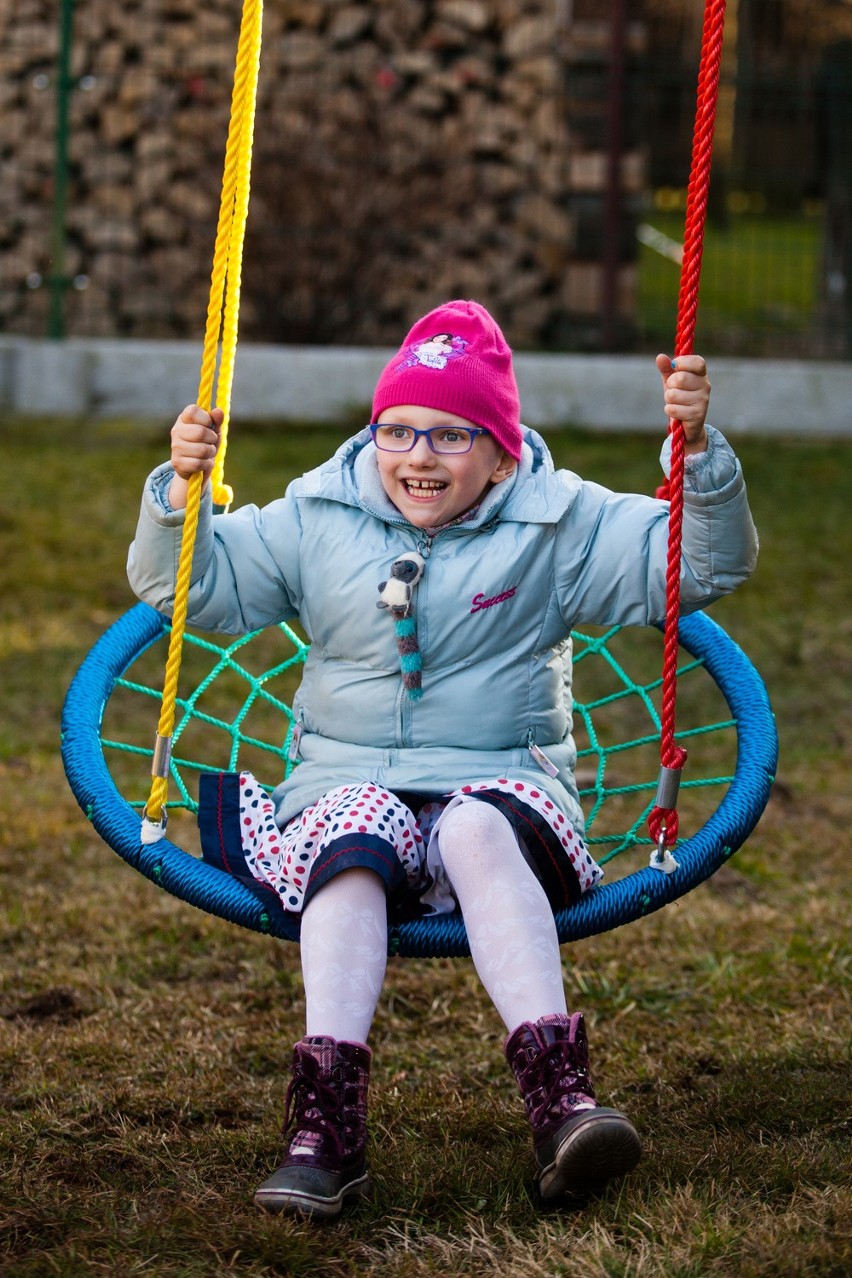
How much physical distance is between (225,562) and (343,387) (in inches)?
209

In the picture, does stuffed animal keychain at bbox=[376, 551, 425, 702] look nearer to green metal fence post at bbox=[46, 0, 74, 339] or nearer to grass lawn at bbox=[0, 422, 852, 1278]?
grass lawn at bbox=[0, 422, 852, 1278]

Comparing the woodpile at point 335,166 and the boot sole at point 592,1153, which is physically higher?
the woodpile at point 335,166

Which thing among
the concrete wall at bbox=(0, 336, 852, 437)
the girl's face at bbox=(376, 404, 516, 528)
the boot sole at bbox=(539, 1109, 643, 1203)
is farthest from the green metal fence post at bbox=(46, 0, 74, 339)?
the boot sole at bbox=(539, 1109, 643, 1203)

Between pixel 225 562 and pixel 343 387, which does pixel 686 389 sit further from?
pixel 343 387

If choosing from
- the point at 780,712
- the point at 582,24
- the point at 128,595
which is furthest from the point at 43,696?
the point at 582,24

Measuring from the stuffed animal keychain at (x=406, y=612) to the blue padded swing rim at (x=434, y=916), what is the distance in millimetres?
344

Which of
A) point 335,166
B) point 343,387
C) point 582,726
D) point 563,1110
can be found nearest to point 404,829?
point 563,1110

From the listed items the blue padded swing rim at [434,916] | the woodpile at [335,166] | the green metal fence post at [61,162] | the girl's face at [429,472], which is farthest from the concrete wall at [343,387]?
the girl's face at [429,472]

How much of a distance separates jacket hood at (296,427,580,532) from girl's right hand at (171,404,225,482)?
0.21 metres

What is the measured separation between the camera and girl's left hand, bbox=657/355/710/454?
7.22ft

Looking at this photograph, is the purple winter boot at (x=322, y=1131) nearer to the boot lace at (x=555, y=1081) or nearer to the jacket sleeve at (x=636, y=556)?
the boot lace at (x=555, y=1081)

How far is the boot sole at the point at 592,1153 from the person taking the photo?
199cm

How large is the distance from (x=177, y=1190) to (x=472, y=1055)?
0.67m

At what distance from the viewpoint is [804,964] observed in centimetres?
312
